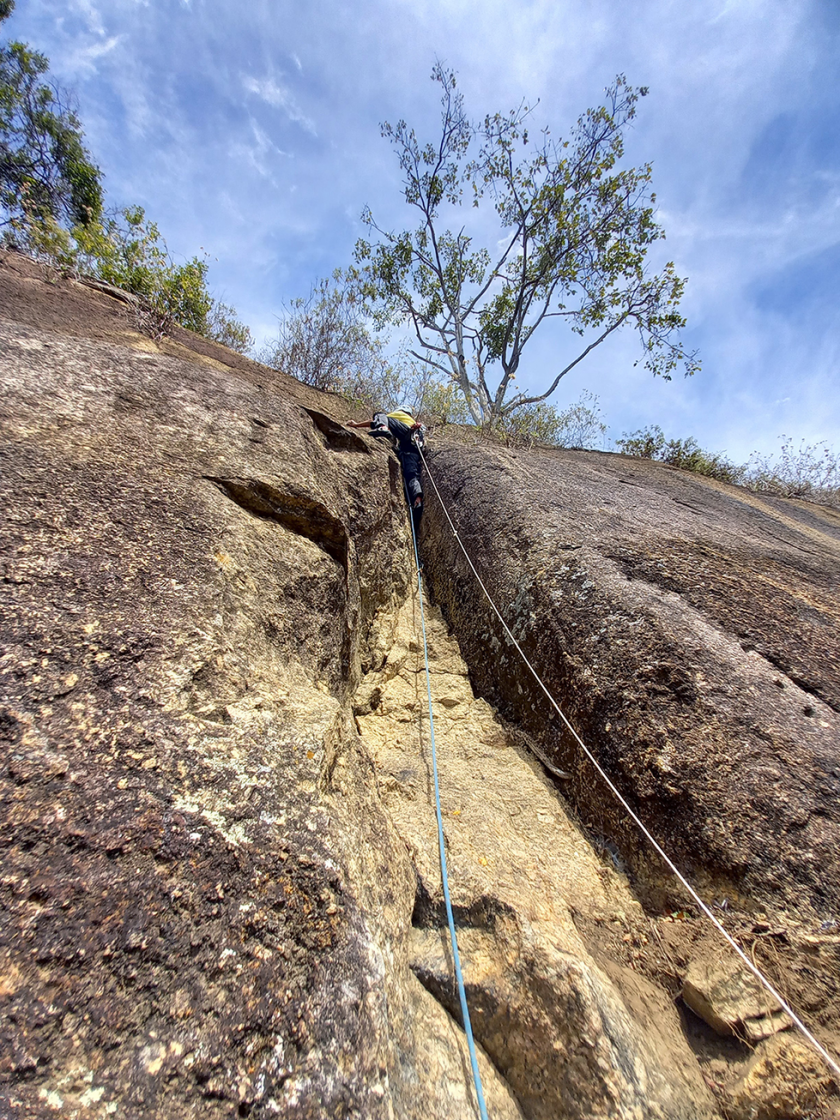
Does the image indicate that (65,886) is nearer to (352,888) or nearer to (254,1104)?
(254,1104)

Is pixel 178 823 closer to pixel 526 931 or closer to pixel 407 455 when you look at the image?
pixel 526 931

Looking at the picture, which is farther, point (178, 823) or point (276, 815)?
point (276, 815)

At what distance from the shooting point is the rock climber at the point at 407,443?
7129mm

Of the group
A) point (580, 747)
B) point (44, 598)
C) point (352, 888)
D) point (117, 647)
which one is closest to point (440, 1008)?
point (352, 888)

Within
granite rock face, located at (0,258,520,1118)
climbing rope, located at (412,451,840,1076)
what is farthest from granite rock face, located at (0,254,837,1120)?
climbing rope, located at (412,451,840,1076)

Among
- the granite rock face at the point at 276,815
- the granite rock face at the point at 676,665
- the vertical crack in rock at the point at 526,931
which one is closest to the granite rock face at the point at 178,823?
the granite rock face at the point at 276,815

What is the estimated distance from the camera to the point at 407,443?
297 inches

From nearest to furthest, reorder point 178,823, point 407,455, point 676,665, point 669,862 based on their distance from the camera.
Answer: point 178,823
point 669,862
point 676,665
point 407,455

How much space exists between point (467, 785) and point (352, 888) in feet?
5.29

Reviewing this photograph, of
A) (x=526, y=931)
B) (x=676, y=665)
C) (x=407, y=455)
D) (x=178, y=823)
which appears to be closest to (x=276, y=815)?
(x=178, y=823)

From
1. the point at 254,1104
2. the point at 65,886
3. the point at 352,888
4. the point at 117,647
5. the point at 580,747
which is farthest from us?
the point at 580,747

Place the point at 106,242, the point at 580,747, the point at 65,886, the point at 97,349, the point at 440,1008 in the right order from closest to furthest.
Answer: the point at 65,886 → the point at 440,1008 → the point at 580,747 → the point at 97,349 → the point at 106,242

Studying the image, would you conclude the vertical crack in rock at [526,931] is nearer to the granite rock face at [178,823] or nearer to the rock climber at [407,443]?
the granite rock face at [178,823]

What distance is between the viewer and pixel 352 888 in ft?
5.89
